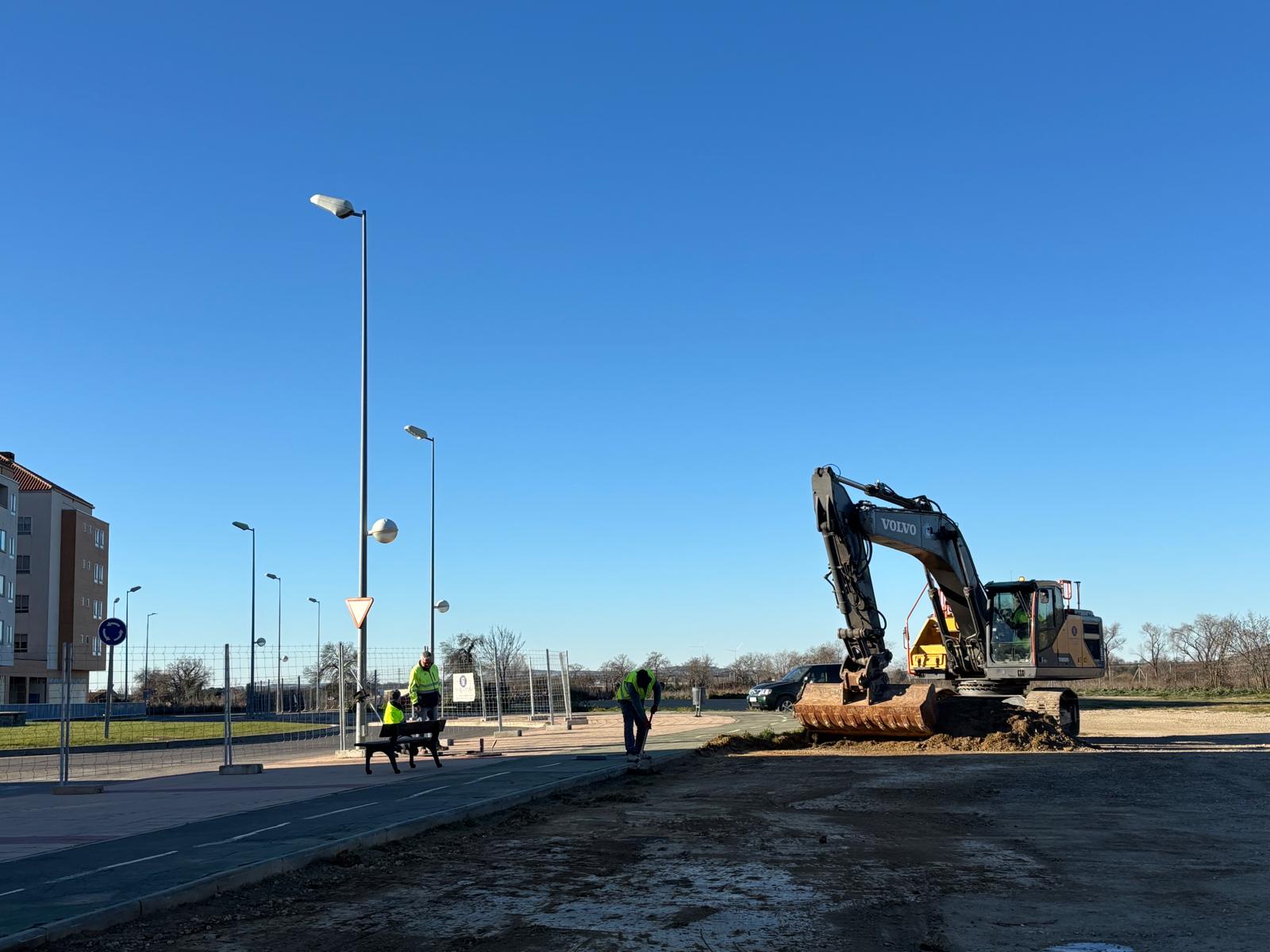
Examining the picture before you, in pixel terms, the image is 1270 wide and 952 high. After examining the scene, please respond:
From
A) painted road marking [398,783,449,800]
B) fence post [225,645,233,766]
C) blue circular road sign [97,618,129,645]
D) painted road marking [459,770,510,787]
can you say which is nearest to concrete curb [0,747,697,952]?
painted road marking [398,783,449,800]

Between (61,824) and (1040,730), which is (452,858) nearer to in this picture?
(61,824)

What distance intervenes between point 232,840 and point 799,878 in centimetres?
→ 516

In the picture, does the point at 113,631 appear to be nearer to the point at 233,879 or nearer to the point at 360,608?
the point at 360,608

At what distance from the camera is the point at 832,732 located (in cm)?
2152

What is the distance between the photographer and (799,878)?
821cm

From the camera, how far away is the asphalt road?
7695 millimetres

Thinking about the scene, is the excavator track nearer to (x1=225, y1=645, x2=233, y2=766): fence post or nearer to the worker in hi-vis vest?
the worker in hi-vis vest

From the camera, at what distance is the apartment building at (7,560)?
220 ft

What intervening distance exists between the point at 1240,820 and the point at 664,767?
900 cm

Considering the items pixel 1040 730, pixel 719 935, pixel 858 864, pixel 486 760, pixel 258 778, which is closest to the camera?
pixel 719 935

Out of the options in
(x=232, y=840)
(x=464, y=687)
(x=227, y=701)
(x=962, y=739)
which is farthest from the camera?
(x=464, y=687)

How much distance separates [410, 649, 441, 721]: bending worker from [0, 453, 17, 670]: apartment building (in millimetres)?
56236

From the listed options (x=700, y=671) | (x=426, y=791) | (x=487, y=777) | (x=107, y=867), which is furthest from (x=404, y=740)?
(x=700, y=671)

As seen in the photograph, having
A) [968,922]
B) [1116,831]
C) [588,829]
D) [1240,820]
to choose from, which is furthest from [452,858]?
[1240,820]
